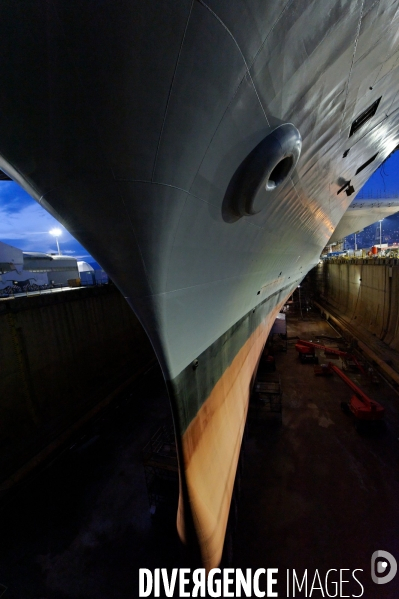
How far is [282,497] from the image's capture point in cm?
671

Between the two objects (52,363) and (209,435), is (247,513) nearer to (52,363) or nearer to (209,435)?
(209,435)

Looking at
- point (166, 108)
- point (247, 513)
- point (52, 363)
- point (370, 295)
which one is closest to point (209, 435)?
point (247, 513)

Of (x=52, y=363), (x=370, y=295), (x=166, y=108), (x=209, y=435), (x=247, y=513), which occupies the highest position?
(x=166, y=108)

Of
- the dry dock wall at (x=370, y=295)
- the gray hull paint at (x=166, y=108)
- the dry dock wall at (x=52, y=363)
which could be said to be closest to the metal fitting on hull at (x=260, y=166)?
the gray hull paint at (x=166, y=108)

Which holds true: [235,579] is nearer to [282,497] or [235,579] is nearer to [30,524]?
[282,497]

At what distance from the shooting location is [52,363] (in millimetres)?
10031

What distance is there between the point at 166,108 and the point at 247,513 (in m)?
8.32

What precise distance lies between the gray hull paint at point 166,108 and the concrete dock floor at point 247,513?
17.9 feet

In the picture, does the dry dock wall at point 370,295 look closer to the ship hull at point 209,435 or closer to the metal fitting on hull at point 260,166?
the ship hull at point 209,435

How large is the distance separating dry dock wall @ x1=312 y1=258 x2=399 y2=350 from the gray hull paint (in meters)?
15.2

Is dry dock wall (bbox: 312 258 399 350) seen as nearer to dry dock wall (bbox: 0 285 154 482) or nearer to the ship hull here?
the ship hull

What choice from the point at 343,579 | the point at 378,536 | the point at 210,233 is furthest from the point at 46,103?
the point at 378,536

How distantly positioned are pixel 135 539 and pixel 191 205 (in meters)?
7.88

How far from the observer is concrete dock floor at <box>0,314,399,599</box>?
213 inches
